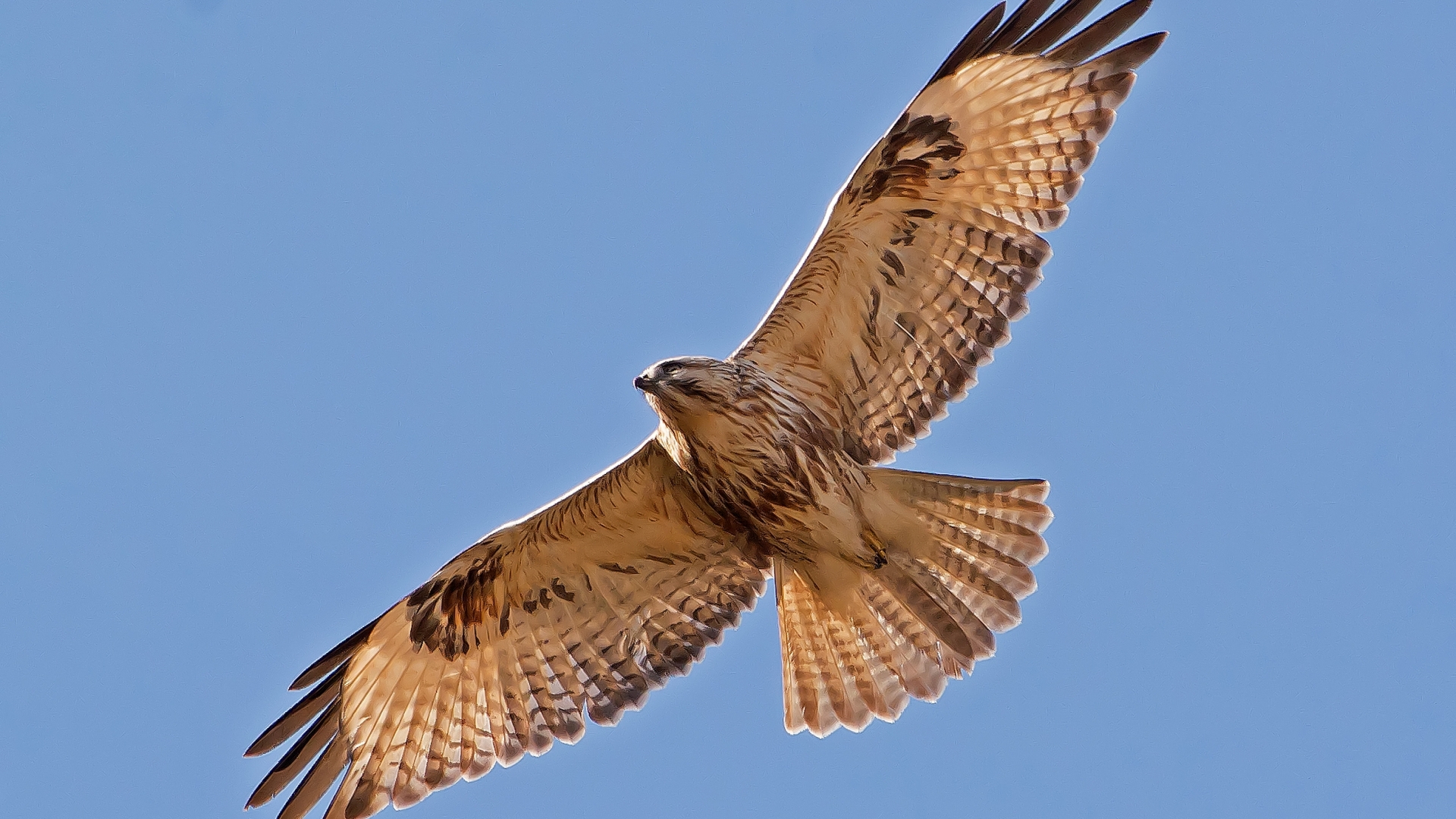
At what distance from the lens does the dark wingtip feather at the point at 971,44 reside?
31.4ft

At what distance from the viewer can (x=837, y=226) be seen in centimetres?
972

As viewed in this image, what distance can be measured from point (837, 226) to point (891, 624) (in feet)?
6.94

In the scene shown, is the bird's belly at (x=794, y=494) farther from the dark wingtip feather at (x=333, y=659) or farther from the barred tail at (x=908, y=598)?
the dark wingtip feather at (x=333, y=659)

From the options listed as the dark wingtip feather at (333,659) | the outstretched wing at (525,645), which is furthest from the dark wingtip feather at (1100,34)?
the dark wingtip feather at (333,659)

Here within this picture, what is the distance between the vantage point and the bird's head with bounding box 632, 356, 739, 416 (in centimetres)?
943

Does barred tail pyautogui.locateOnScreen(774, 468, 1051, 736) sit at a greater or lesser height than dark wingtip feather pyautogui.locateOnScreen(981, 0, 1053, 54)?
lesser

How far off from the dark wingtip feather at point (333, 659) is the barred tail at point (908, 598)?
218 cm

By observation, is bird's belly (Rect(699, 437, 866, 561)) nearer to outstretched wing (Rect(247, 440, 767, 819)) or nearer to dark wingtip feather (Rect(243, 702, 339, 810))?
outstretched wing (Rect(247, 440, 767, 819))

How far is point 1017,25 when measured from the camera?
9555 millimetres

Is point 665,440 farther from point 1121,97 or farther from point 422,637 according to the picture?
point 1121,97

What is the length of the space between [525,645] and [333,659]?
100 centimetres

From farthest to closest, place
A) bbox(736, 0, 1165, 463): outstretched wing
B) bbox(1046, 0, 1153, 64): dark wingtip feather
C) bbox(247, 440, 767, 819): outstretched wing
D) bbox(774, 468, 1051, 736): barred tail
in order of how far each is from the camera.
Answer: bbox(247, 440, 767, 819): outstretched wing, bbox(774, 468, 1051, 736): barred tail, bbox(736, 0, 1165, 463): outstretched wing, bbox(1046, 0, 1153, 64): dark wingtip feather

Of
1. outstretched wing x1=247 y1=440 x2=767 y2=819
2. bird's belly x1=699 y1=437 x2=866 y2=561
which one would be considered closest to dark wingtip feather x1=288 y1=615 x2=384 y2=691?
outstretched wing x1=247 y1=440 x2=767 y2=819

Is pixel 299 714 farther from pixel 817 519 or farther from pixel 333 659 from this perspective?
pixel 817 519
